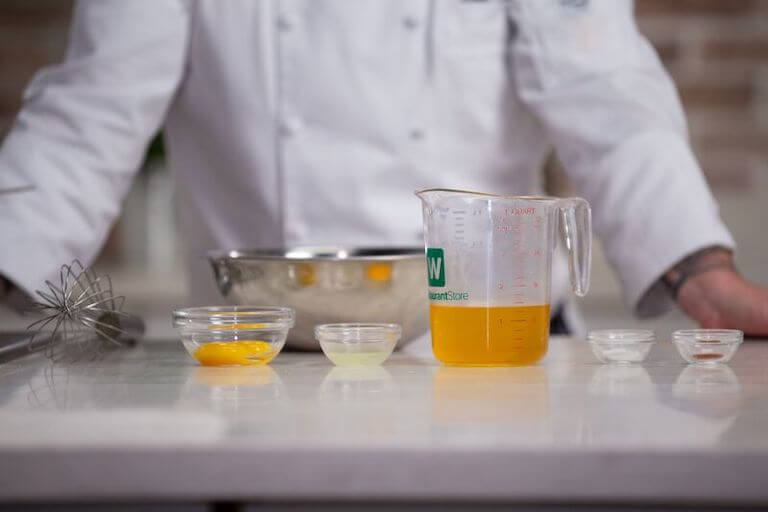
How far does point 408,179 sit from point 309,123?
142 millimetres

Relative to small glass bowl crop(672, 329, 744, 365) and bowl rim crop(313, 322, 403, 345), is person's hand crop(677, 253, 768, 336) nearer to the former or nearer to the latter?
small glass bowl crop(672, 329, 744, 365)

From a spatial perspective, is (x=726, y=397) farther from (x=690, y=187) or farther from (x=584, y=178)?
(x=584, y=178)

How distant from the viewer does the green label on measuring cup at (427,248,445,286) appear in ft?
2.39

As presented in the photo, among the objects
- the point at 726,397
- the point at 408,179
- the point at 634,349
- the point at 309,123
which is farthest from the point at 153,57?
the point at 726,397

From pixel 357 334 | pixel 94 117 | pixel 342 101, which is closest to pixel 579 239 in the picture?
pixel 357 334

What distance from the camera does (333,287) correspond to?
2.68ft

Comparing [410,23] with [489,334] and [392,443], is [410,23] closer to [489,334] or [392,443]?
[489,334]

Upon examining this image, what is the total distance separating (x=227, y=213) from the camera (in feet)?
4.27

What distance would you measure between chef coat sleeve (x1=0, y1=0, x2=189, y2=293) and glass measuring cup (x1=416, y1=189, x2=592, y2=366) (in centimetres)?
55

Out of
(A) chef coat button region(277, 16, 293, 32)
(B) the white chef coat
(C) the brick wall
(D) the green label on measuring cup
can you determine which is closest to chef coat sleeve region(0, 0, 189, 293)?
(B) the white chef coat

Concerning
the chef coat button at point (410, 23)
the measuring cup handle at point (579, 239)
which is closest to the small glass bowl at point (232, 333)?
the measuring cup handle at point (579, 239)

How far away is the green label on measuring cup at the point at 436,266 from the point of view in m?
0.73

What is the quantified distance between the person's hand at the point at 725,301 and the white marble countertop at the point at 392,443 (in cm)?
32

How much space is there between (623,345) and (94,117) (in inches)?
28.5
